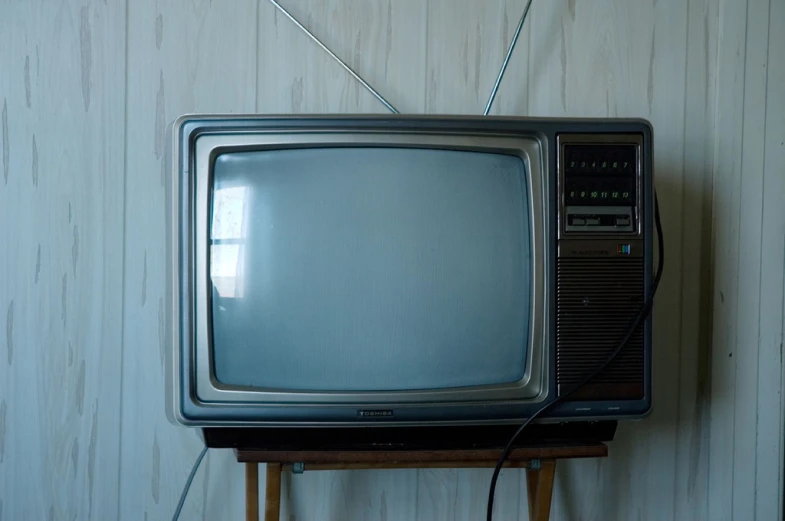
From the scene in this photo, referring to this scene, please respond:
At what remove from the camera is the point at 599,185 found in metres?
0.84

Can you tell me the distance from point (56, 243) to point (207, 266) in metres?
0.45

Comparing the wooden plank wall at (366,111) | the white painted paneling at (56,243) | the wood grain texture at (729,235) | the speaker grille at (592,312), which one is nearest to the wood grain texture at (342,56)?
the wooden plank wall at (366,111)

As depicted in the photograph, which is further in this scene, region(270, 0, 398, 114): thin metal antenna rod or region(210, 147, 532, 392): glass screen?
region(270, 0, 398, 114): thin metal antenna rod

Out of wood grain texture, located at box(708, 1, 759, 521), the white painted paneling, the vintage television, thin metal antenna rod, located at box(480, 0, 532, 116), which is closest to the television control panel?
the vintage television

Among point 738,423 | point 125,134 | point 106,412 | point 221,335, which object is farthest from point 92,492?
point 738,423

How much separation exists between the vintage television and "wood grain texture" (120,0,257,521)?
0.28 m

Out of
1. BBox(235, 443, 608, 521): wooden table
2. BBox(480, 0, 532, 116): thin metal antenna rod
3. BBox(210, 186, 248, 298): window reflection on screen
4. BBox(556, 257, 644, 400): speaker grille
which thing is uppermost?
BBox(480, 0, 532, 116): thin metal antenna rod

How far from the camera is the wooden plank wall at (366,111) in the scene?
1.09 metres

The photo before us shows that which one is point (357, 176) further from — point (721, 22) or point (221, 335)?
point (721, 22)

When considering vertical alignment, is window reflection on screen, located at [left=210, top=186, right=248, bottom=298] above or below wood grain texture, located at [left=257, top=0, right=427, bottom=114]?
below

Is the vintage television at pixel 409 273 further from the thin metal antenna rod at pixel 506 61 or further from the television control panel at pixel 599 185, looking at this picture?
the thin metal antenna rod at pixel 506 61

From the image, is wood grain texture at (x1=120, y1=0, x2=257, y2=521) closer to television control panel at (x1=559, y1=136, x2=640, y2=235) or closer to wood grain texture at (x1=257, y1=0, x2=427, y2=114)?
wood grain texture at (x1=257, y1=0, x2=427, y2=114)

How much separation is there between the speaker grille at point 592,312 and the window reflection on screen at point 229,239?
0.45 m

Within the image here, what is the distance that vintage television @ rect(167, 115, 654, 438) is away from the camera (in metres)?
0.84
